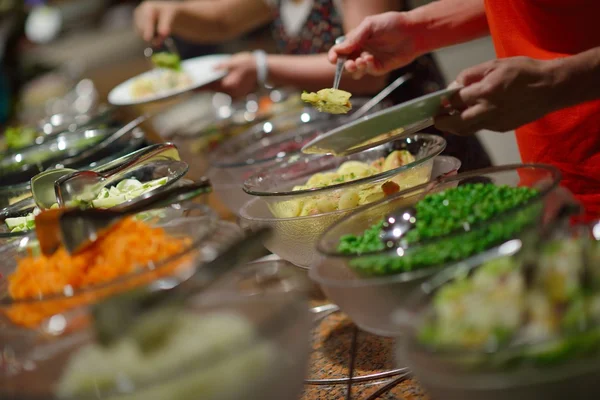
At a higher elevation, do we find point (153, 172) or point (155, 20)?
point (155, 20)

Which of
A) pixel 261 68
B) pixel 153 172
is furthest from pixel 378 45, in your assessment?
pixel 261 68

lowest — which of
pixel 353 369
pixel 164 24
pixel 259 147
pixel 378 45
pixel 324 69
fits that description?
pixel 353 369

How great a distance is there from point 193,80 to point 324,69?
0.64 meters

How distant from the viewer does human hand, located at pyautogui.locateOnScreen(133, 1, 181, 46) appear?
101 inches

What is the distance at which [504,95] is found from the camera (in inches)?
37.7

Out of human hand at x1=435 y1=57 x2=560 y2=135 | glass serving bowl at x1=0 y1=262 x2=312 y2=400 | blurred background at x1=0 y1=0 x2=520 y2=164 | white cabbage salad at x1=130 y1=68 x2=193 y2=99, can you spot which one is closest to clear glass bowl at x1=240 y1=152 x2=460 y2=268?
human hand at x1=435 y1=57 x2=560 y2=135

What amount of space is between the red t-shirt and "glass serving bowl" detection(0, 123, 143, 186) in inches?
37.4

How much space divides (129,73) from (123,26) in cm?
180

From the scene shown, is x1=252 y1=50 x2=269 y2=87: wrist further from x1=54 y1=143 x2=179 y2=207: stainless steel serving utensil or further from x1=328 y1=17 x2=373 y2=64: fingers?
x1=54 y1=143 x2=179 y2=207: stainless steel serving utensil

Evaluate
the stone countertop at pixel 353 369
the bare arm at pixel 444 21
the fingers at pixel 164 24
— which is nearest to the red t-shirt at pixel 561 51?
the bare arm at pixel 444 21

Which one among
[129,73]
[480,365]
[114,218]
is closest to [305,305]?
[480,365]

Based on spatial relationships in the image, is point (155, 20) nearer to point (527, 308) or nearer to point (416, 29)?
point (416, 29)

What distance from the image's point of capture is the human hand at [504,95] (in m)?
0.95

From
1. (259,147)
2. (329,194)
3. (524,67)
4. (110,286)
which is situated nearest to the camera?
(110,286)
